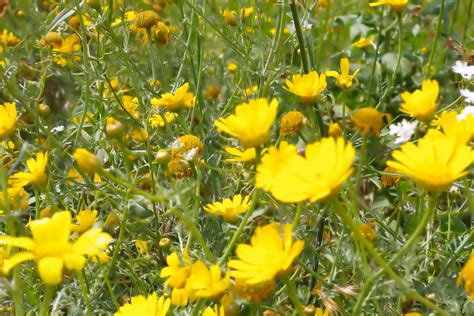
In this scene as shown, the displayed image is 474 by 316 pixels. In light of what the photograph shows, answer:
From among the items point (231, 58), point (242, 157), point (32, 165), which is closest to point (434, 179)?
point (242, 157)

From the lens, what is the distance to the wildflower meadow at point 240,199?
88 centimetres

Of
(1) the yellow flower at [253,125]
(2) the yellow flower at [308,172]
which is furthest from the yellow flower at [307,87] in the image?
(2) the yellow flower at [308,172]

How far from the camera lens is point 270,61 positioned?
1.65 meters

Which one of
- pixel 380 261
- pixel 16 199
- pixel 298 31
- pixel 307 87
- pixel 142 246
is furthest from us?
pixel 298 31

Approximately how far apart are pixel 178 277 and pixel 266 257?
15 centimetres

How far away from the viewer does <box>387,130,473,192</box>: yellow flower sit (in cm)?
83

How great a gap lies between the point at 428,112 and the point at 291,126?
0.27 m

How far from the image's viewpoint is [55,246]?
2.98 ft

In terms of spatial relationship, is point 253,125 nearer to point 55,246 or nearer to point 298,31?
point 55,246

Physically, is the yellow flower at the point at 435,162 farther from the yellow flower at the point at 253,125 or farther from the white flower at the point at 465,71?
the white flower at the point at 465,71

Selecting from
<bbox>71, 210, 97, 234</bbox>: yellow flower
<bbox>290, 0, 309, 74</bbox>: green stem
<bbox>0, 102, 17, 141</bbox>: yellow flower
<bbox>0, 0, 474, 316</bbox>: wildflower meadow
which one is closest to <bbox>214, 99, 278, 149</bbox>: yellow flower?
<bbox>0, 0, 474, 316</bbox>: wildflower meadow

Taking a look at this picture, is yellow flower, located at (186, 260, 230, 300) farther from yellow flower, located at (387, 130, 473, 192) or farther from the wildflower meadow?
yellow flower, located at (387, 130, 473, 192)

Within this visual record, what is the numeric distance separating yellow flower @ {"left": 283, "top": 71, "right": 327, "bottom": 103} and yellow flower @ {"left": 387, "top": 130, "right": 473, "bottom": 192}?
1.51ft

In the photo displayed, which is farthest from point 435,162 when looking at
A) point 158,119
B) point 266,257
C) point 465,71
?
point 158,119
